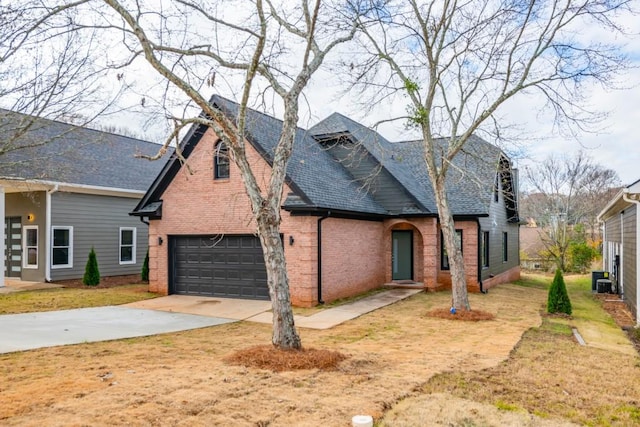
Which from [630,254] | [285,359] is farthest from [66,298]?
[630,254]

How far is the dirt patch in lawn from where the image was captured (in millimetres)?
4949

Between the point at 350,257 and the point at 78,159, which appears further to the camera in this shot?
the point at 78,159

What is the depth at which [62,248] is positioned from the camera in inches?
712

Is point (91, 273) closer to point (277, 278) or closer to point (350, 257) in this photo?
point (350, 257)

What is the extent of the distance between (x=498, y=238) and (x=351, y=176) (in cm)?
786

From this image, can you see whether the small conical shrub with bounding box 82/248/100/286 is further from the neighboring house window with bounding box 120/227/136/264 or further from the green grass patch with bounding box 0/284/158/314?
the neighboring house window with bounding box 120/227/136/264

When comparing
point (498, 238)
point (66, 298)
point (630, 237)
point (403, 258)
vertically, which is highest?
point (630, 237)

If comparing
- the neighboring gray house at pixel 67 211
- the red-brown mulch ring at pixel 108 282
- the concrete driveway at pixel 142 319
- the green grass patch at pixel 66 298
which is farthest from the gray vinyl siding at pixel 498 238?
the neighboring gray house at pixel 67 211

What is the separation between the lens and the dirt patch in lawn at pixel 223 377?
195 inches

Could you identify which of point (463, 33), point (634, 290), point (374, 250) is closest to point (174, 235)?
point (374, 250)


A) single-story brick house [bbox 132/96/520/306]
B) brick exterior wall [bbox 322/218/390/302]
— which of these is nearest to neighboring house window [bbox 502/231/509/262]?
single-story brick house [bbox 132/96/520/306]

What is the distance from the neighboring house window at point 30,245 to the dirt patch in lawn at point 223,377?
1141cm

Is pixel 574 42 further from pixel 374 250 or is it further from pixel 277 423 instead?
pixel 277 423

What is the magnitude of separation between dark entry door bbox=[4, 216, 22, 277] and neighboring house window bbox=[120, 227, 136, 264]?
12.2ft
